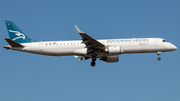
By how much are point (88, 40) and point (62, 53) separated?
572 cm

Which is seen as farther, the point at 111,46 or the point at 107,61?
the point at 107,61

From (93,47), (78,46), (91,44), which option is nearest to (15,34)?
(78,46)

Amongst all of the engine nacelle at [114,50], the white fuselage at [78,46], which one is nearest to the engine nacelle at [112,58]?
the white fuselage at [78,46]

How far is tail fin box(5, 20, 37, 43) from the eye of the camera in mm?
51500

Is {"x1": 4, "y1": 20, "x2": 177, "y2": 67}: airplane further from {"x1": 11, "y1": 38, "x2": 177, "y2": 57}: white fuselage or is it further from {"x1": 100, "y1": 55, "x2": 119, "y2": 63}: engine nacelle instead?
{"x1": 100, "y1": 55, "x2": 119, "y2": 63}: engine nacelle

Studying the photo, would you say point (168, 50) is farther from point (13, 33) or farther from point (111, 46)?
point (13, 33)

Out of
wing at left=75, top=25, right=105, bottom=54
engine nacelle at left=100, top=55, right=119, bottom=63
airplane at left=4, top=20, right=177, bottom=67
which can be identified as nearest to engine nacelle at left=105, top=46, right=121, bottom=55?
airplane at left=4, top=20, right=177, bottom=67

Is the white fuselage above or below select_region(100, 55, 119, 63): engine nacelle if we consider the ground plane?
above

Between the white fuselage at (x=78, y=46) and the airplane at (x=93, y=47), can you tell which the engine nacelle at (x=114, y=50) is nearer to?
the airplane at (x=93, y=47)

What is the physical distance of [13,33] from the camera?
170 ft

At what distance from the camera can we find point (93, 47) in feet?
159

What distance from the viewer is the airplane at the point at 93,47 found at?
4856 centimetres

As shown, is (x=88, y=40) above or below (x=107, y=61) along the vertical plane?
above

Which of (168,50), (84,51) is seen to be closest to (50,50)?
(84,51)
